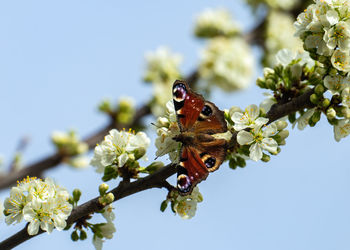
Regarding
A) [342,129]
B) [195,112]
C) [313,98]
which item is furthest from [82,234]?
[342,129]

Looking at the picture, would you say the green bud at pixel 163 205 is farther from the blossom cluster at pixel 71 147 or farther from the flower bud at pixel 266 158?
the blossom cluster at pixel 71 147

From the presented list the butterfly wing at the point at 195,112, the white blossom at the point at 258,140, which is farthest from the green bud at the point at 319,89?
the butterfly wing at the point at 195,112

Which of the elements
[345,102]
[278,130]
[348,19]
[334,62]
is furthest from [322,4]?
[278,130]

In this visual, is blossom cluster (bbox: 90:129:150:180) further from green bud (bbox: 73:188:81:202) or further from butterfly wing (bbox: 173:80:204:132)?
butterfly wing (bbox: 173:80:204:132)

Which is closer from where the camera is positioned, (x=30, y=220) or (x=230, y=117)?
(x=30, y=220)

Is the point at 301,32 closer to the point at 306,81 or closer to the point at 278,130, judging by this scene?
the point at 306,81

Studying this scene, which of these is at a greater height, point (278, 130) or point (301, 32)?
point (301, 32)

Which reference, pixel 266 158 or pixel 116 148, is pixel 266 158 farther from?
pixel 116 148

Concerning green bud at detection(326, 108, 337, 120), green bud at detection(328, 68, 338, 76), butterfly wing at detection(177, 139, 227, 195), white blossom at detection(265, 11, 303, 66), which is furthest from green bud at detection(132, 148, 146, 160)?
white blossom at detection(265, 11, 303, 66)
